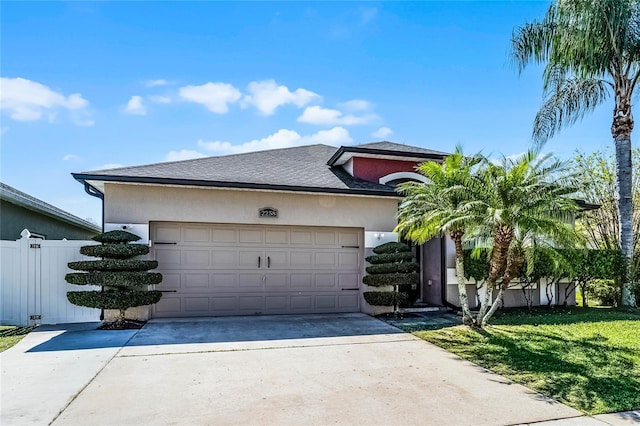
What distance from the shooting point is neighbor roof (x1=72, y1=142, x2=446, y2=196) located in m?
9.29

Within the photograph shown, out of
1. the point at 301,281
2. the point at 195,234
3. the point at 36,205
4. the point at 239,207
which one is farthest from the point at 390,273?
the point at 36,205

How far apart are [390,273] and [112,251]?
20.6 ft

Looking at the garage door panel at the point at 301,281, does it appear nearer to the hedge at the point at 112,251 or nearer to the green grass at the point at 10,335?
the hedge at the point at 112,251

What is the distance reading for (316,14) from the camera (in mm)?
10398

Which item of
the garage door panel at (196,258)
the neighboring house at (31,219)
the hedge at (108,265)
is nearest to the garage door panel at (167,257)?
the garage door panel at (196,258)

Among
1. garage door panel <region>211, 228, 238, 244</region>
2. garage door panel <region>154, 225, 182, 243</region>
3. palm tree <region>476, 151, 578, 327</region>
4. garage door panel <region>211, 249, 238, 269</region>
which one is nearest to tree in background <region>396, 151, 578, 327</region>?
palm tree <region>476, 151, 578, 327</region>

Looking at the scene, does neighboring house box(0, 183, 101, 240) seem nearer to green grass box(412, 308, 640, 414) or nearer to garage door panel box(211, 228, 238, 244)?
garage door panel box(211, 228, 238, 244)

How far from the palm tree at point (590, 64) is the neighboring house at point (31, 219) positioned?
14856 mm

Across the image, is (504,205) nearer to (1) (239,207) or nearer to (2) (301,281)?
(2) (301,281)

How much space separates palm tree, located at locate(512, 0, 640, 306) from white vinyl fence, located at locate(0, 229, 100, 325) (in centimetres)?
1376

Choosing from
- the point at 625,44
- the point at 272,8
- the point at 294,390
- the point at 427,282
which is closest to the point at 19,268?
the point at 294,390

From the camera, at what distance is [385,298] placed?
10195 millimetres

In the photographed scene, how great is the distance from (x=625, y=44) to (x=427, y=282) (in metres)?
8.58

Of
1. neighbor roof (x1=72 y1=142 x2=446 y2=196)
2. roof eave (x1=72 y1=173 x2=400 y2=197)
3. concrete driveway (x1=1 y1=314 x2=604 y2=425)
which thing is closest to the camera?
concrete driveway (x1=1 y1=314 x2=604 y2=425)
